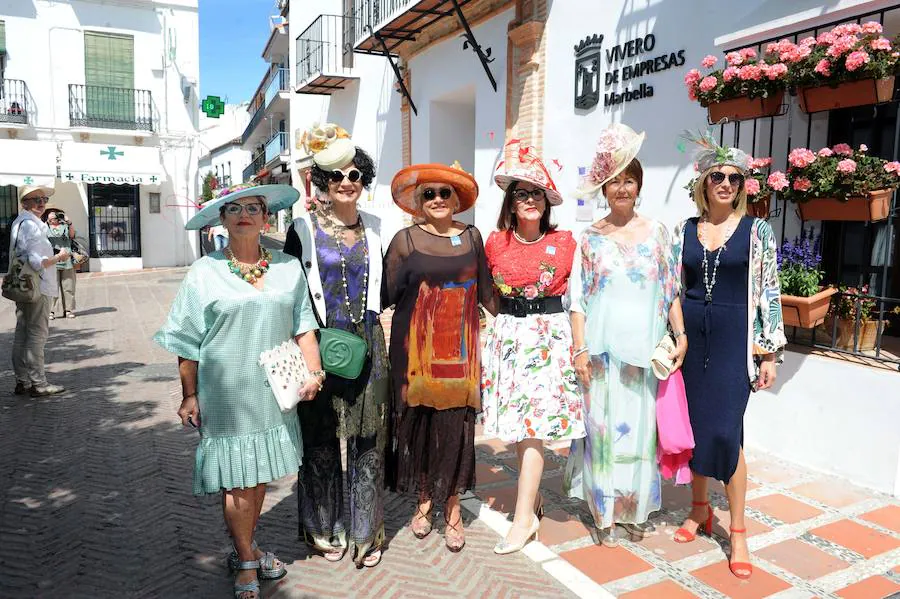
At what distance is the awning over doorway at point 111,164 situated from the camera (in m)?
18.5

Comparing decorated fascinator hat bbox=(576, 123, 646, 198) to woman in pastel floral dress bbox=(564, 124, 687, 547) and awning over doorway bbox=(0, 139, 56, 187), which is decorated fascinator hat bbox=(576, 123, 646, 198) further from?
awning over doorway bbox=(0, 139, 56, 187)

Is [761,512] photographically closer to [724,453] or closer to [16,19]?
[724,453]

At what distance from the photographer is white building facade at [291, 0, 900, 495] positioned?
15.0 feet

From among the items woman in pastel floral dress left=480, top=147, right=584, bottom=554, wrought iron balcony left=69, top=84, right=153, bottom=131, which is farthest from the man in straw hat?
wrought iron balcony left=69, top=84, right=153, bottom=131

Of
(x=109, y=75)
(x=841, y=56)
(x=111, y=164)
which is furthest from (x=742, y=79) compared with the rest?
(x=109, y=75)

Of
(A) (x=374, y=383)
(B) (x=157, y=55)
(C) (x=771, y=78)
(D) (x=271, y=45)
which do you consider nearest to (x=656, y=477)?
(A) (x=374, y=383)

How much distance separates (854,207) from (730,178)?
5.54 ft

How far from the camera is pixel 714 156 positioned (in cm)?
342

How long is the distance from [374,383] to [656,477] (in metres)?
1.59

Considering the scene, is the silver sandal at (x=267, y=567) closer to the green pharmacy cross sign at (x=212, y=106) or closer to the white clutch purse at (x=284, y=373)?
the white clutch purse at (x=284, y=373)

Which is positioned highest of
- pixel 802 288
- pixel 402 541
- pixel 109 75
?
pixel 109 75

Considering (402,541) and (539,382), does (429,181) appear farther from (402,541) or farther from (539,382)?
(402,541)

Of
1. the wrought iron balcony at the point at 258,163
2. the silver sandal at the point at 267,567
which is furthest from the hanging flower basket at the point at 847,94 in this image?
the wrought iron balcony at the point at 258,163

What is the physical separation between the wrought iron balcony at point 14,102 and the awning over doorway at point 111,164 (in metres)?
1.28
